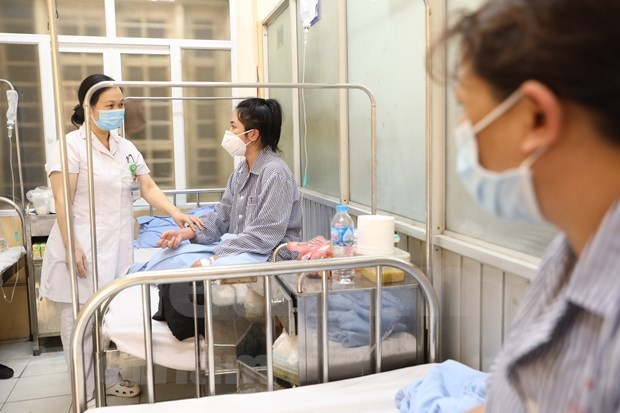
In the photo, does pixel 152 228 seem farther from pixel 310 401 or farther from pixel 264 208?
pixel 310 401

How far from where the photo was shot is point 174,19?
14.1 feet

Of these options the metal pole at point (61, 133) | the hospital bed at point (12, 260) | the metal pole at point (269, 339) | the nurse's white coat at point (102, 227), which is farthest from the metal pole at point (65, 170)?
the hospital bed at point (12, 260)

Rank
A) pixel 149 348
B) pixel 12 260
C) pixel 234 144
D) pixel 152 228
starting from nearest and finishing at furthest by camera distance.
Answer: pixel 149 348 → pixel 234 144 → pixel 12 260 → pixel 152 228

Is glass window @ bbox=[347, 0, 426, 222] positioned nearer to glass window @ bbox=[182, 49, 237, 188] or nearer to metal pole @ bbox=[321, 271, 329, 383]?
metal pole @ bbox=[321, 271, 329, 383]

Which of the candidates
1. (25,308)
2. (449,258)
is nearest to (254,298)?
(449,258)

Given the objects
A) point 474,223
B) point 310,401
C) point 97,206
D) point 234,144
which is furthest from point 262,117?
point 310,401

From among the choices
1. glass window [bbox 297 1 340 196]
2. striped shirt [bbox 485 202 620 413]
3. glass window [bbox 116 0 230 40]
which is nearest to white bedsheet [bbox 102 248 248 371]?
striped shirt [bbox 485 202 620 413]

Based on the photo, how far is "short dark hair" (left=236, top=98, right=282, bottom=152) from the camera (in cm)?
241

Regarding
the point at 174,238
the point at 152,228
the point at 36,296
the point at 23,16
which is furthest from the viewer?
the point at 23,16

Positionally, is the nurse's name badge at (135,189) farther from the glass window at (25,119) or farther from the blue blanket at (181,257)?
the glass window at (25,119)

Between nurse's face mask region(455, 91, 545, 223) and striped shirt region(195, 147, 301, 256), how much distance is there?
1.51m

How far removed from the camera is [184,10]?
4.31 metres

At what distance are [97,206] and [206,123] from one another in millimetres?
2168

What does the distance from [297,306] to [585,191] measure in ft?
3.85
